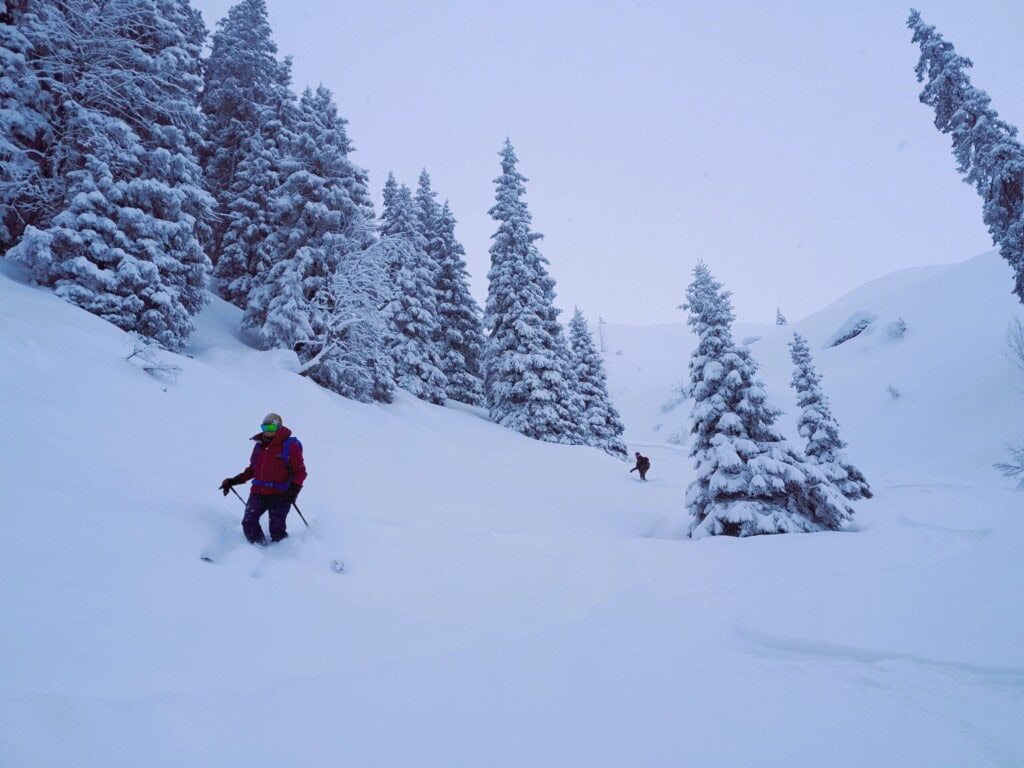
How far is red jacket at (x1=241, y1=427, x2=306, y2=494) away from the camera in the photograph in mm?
5910

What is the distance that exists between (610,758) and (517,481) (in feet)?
44.5

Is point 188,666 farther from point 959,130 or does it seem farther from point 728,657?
point 959,130

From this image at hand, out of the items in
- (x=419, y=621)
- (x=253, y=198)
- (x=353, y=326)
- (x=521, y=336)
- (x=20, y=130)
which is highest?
(x=253, y=198)

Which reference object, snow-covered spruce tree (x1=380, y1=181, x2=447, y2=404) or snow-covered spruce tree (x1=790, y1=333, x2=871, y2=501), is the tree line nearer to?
snow-covered spruce tree (x1=380, y1=181, x2=447, y2=404)

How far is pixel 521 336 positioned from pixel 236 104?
21.6 m

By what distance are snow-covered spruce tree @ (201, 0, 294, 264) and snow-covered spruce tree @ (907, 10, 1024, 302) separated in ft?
87.8

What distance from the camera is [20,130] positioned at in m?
13.7

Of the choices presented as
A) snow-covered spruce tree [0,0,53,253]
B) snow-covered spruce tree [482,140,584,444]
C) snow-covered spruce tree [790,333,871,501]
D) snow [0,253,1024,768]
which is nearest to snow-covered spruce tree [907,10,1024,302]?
snow-covered spruce tree [790,333,871,501]

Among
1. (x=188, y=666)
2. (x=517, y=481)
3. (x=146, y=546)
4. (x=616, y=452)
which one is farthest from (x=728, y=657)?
(x=616, y=452)

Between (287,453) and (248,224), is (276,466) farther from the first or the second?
(248,224)

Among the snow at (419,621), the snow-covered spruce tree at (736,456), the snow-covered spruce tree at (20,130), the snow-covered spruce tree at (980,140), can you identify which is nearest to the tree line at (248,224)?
the snow-covered spruce tree at (20,130)

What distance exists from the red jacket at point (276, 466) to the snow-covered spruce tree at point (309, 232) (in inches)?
517

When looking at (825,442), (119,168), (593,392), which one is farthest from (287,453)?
(593,392)

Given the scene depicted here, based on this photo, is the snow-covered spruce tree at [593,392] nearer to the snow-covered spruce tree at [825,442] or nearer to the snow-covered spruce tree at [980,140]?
the snow-covered spruce tree at [825,442]
